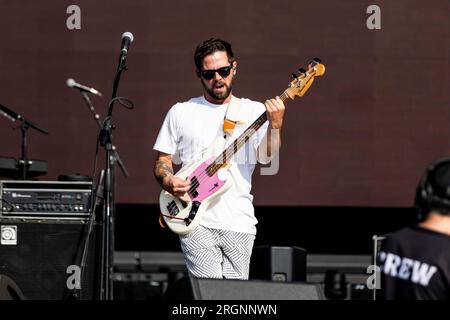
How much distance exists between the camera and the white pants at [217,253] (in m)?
5.05

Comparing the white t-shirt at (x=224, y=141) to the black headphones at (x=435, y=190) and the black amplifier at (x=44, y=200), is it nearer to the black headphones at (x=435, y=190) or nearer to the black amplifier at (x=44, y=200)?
the black amplifier at (x=44, y=200)

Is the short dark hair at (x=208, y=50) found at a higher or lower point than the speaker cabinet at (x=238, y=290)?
higher

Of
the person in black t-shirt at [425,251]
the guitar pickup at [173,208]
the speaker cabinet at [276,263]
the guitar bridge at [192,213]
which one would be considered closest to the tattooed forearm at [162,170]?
the guitar pickup at [173,208]

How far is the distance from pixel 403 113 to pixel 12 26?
3.16 meters

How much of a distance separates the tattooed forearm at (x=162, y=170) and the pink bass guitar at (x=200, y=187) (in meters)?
0.07

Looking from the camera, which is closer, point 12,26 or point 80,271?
point 80,271

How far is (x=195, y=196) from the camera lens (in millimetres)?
5168

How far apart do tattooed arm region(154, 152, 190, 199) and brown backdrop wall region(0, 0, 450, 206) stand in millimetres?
2103

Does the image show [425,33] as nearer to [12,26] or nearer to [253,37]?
[253,37]

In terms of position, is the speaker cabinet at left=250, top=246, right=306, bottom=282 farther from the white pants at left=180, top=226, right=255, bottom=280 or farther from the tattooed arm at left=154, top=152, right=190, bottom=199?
the tattooed arm at left=154, top=152, right=190, bottom=199

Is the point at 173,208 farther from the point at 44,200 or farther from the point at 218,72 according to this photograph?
the point at 44,200

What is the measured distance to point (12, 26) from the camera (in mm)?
7344

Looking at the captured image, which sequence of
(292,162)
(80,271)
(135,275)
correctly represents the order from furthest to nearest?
1. (292,162)
2. (135,275)
3. (80,271)
